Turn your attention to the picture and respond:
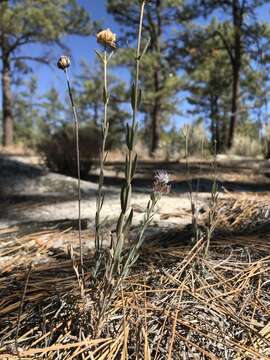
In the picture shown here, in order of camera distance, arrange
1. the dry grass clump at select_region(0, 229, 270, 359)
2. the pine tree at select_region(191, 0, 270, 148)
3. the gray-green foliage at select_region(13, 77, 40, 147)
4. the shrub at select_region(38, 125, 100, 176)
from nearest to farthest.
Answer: the dry grass clump at select_region(0, 229, 270, 359) < the shrub at select_region(38, 125, 100, 176) < the pine tree at select_region(191, 0, 270, 148) < the gray-green foliage at select_region(13, 77, 40, 147)

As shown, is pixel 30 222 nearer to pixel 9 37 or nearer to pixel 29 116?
pixel 9 37

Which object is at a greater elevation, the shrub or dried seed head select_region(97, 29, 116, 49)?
dried seed head select_region(97, 29, 116, 49)

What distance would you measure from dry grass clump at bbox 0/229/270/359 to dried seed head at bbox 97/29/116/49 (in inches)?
17.4

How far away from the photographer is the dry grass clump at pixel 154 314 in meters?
0.68

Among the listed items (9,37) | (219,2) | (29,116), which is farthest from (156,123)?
(29,116)

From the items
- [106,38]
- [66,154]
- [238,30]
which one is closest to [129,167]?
[106,38]

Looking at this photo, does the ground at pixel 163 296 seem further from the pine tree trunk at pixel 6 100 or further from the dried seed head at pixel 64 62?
the pine tree trunk at pixel 6 100

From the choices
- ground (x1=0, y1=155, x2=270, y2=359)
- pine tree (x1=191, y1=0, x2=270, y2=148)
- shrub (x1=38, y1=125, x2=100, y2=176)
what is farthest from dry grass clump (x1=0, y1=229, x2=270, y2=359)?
pine tree (x1=191, y1=0, x2=270, y2=148)

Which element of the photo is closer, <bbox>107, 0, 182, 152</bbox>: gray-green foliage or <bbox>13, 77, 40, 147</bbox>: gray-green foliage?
<bbox>107, 0, 182, 152</bbox>: gray-green foliage

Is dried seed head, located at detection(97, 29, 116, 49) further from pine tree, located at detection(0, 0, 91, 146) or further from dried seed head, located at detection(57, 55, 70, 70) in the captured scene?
pine tree, located at detection(0, 0, 91, 146)

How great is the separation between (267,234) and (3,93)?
12.5 m

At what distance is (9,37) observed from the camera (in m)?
11.5

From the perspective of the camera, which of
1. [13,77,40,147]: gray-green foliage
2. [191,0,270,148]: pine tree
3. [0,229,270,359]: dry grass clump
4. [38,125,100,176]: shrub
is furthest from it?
[13,77,40,147]: gray-green foliage

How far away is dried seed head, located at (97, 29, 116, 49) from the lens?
69 cm
